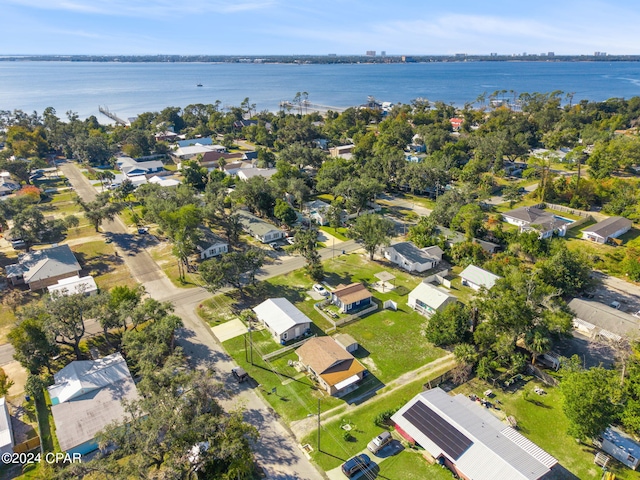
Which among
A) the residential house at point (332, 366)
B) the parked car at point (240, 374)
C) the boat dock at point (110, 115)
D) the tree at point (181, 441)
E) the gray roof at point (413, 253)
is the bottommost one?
the parked car at point (240, 374)

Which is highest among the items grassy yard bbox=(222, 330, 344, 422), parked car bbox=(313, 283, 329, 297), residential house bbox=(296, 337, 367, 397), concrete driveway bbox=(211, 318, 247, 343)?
residential house bbox=(296, 337, 367, 397)

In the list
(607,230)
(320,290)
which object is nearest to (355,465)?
(320,290)

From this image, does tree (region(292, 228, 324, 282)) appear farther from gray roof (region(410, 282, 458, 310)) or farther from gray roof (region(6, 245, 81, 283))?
gray roof (region(6, 245, 81, 283))

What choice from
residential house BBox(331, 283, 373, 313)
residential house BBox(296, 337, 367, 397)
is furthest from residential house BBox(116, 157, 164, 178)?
residential house BBox(296, 337, 367, 397)

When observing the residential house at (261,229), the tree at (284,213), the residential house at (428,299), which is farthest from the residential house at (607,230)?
the residential house at (261,229)

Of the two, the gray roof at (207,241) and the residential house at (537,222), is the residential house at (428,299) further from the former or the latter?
the gray roof at (207,241)
